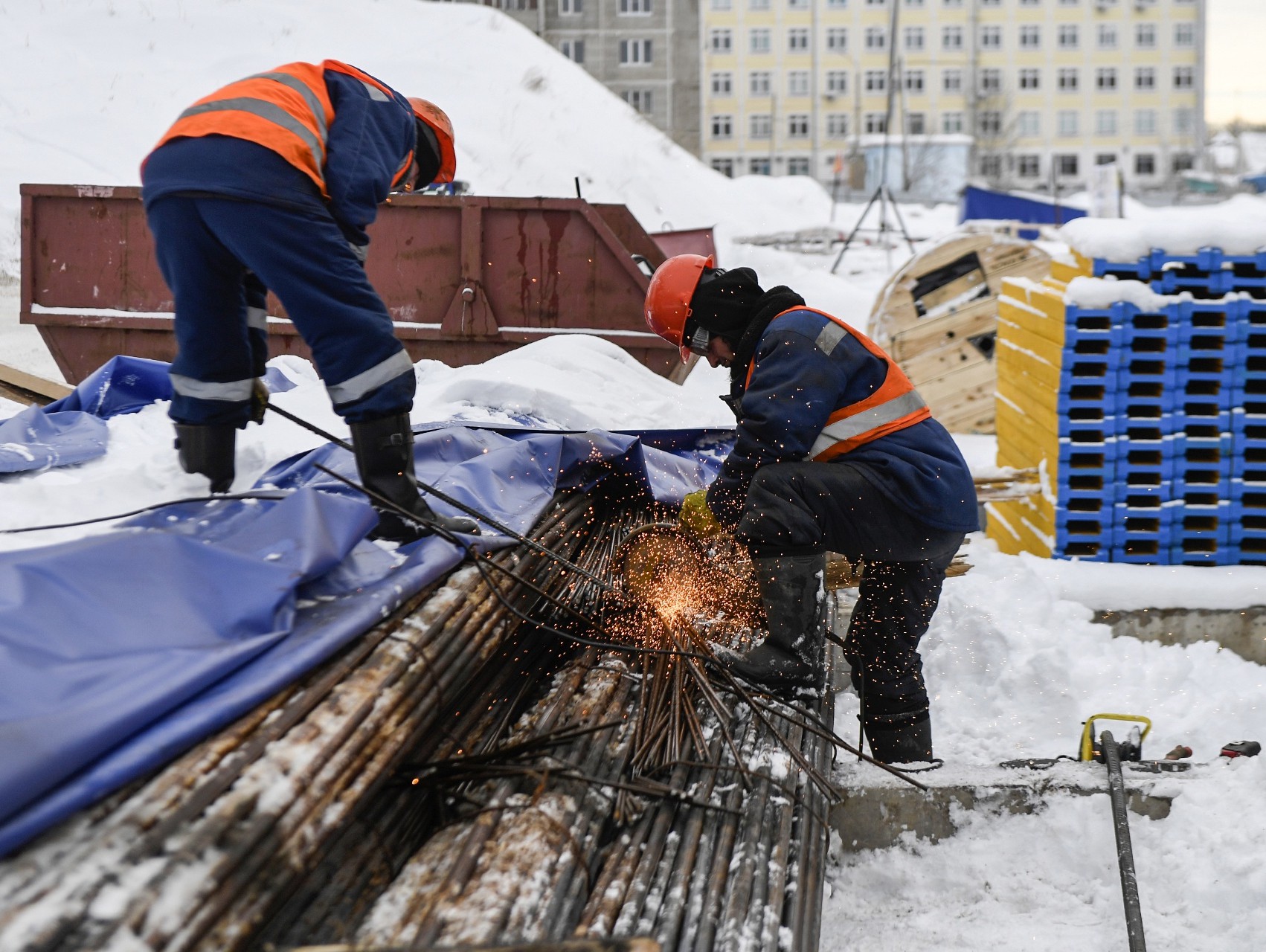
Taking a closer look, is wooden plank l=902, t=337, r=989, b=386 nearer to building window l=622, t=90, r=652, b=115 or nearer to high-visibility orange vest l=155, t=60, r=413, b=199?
high-visibility orange vest l=155, t=60, r=413, b=199

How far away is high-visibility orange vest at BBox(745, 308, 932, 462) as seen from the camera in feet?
11.5

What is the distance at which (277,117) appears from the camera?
2920 millimetres

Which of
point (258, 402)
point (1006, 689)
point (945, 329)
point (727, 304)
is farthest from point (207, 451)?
point (945, 329)

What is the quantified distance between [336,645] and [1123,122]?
64.6 meters

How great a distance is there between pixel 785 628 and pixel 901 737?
74cm

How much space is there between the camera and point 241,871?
68.7 inches

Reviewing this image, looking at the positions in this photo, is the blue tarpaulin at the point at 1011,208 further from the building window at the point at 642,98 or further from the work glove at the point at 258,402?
the building window at the point at 642,98

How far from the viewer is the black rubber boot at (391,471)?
3064 millimetres

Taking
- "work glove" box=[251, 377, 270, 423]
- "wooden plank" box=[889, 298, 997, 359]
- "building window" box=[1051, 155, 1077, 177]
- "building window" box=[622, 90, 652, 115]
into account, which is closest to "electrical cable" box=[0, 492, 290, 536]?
"work glove" box=[251, 377, 270, 423]

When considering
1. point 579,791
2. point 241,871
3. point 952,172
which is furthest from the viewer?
point 952,172

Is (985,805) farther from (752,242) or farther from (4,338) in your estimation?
(752,242)

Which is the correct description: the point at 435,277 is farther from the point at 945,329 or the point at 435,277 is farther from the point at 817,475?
the point at 817,475

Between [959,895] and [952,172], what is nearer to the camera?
[959,895]

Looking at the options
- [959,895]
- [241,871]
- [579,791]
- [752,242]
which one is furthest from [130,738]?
[752,242]
